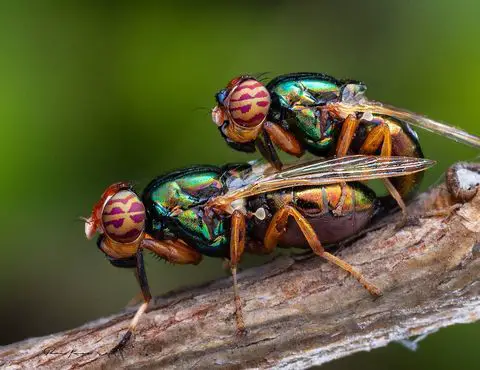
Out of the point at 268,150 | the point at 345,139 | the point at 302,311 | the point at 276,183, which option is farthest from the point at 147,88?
the point at 302,311

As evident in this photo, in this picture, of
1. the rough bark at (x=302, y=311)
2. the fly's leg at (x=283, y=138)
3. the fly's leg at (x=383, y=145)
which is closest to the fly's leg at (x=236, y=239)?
the rough bark at (x=302, y=311)

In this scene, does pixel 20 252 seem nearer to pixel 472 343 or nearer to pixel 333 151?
pixel 333 151

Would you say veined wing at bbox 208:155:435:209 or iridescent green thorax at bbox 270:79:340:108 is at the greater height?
iridescent green thorax at bbox 270:79:340:108

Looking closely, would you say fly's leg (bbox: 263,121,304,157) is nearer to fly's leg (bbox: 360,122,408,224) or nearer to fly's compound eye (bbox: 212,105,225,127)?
fly's compound eye (bbox: 212,105,225,127)

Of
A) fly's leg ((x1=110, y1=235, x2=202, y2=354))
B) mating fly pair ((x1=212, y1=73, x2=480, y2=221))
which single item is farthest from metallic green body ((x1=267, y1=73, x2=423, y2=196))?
fly's leg ((x1=110, y1=235, x2=202, y2=354))

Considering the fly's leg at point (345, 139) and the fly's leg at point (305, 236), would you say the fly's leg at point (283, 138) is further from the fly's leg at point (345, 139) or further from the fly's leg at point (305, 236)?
the fly's leg at point (305, 236)

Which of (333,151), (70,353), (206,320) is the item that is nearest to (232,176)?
(333,151)
